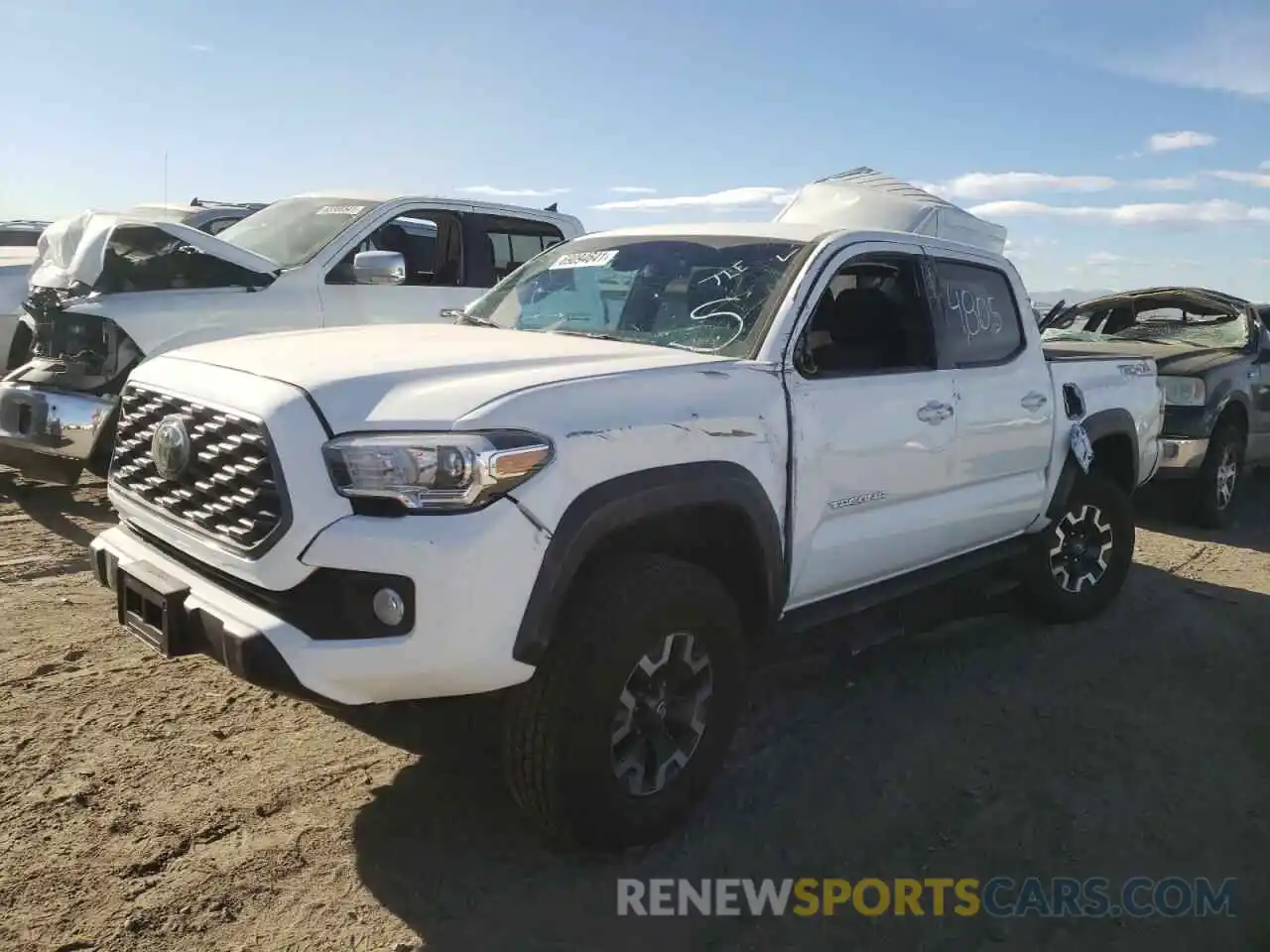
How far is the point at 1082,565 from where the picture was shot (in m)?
5.46

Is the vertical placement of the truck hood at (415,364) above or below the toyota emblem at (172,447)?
above

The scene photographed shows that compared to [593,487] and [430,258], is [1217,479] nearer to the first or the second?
[430,258]

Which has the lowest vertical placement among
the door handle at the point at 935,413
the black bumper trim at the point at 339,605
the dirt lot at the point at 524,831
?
the dirt lot at the point at 524,831

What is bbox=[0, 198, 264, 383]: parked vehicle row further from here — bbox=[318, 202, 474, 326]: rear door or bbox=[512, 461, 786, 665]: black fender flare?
bbox=[512, 461, 786, 665]: black fender flare

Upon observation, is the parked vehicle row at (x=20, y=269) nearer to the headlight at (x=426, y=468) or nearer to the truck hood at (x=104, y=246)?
the truck hood at (x=104, y=246)

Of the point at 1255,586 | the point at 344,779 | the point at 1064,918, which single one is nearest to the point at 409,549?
the point at 344,779

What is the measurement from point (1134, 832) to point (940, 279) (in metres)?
2.19

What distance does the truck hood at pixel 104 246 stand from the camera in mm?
6047

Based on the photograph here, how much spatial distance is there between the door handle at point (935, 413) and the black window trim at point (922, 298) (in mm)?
137

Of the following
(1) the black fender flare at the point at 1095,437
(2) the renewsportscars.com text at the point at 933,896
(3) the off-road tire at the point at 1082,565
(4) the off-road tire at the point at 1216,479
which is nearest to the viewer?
(2) the renewsportscars.com text at the point at 933,896

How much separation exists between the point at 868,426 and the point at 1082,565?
239 cm

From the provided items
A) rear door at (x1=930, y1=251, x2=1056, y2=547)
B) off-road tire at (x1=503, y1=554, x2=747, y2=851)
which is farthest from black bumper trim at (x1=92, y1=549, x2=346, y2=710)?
rear door at (x1=930, y1=251, x2=1056, y2=547)

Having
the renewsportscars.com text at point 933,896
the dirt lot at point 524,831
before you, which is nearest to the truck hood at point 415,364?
the dirt lot at point 524,831

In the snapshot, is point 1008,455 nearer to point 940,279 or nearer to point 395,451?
point 940,279
